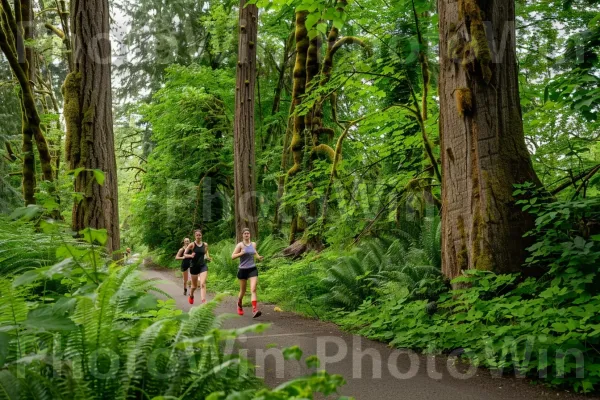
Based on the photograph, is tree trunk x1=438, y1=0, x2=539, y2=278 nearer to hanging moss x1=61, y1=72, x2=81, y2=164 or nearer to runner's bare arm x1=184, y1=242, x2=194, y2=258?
hanging moss x1=61, y1=72, x2=81, y2=164

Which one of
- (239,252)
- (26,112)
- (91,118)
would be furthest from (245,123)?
(91,118)

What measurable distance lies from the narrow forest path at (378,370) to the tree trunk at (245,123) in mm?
9477

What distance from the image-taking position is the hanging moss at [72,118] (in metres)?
7.35

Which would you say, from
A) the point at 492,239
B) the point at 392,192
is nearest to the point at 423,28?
the point at 392,192

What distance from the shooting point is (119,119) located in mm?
30750

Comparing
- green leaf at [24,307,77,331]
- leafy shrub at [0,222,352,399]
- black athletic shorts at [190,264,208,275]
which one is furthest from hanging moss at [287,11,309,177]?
green leaf at [24,307,77,331]

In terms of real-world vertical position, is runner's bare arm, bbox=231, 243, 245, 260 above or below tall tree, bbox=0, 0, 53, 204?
below

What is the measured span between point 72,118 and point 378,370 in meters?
5.67

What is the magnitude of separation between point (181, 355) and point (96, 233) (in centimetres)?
87

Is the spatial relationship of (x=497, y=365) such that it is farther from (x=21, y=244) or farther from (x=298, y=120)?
(x=298, y=120)

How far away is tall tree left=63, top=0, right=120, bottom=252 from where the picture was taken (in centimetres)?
736

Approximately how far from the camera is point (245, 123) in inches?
695

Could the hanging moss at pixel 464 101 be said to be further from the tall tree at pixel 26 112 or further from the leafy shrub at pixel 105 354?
the tall tree at pixel 26 112

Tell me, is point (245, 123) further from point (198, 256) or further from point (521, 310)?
point (521, 310)
